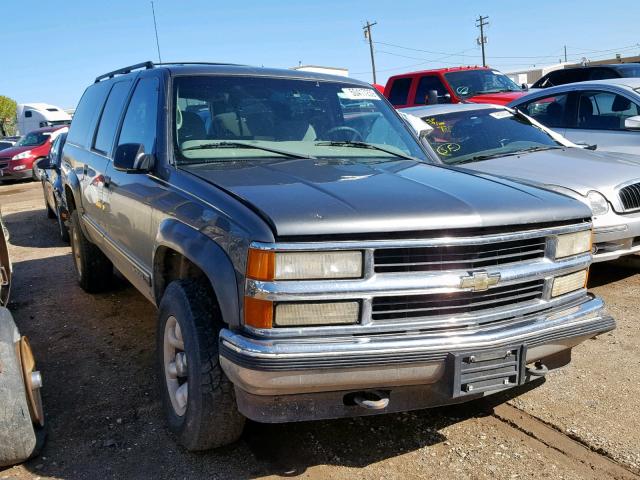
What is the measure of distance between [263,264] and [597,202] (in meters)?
3.67

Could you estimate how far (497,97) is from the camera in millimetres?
11000

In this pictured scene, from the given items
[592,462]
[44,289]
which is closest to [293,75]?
Answer: [592,462]

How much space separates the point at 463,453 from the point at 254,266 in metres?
1.48

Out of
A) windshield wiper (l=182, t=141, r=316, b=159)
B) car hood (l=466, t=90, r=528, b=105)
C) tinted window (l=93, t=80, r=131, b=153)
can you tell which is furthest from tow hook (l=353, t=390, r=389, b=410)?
car hood (l=466, t=90, r=528, b=105)

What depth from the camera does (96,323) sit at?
16.8 ft

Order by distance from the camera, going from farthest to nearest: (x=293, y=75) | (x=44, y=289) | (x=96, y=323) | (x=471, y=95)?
(x=471, y=95) < (x=44, y=289) < (x=96, y=323) < (x=293, y=75)

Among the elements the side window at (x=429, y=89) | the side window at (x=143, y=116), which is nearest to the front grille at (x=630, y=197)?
the side window at (x=143, y=116)

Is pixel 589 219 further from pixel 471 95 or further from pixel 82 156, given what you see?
pixel 471 95

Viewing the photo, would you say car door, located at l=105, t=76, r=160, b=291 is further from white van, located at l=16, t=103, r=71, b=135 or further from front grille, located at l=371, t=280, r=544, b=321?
white van, located at l=16, t=103, r=71, b=135

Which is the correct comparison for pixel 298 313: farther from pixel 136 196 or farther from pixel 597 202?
pixel 597 202

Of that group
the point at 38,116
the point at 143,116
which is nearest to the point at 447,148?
the point at 143,116

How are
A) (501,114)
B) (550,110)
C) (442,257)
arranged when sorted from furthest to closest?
(550,110) < (501,114) < (442,257)

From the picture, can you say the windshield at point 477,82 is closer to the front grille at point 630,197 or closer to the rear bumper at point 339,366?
the front grille at point 630,197

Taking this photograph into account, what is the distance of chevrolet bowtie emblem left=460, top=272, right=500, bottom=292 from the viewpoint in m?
2.57
